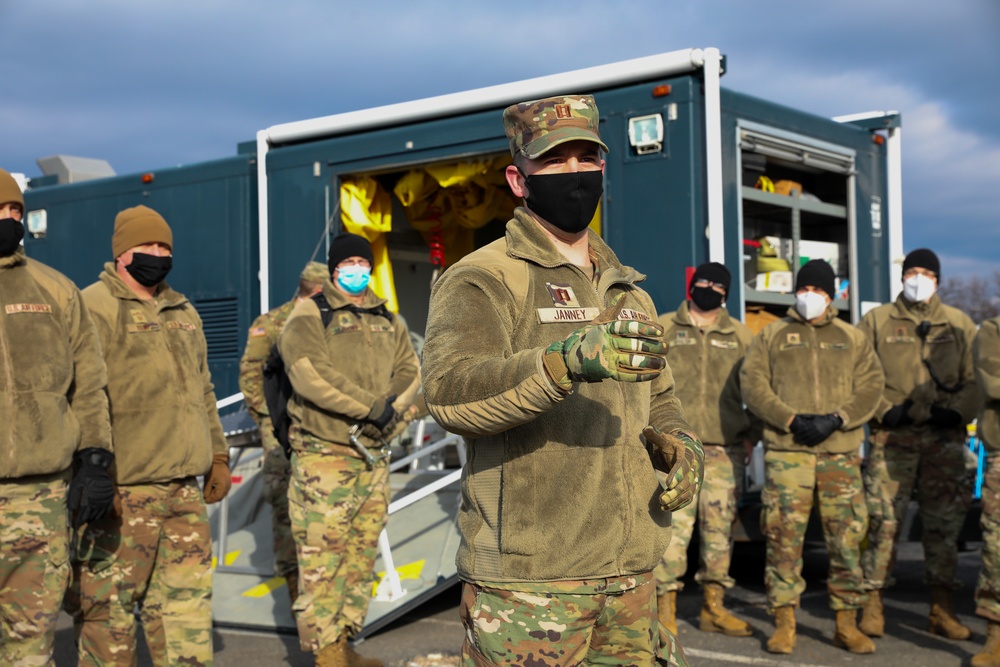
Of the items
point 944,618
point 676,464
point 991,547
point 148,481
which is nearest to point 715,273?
point 991,547

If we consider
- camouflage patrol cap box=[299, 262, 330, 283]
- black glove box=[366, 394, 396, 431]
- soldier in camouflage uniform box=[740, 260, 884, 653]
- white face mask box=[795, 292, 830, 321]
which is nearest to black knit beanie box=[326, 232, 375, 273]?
black glove box=[366, 394, 396, 431]

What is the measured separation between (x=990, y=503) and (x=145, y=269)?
3784mm

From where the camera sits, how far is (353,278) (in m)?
5.73

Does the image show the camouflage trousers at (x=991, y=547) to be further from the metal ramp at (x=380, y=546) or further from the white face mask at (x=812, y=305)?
the metal ramp at (x=380, y=546)

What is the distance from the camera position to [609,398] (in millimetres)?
2678

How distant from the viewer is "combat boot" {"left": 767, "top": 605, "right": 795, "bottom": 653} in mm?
5723

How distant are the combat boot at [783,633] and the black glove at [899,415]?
3.70ft

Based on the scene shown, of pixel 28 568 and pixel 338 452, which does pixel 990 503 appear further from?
pixel 28 568

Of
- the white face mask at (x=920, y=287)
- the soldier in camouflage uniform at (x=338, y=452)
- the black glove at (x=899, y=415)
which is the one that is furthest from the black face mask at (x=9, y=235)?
the white face mask at (x=920, y=287)

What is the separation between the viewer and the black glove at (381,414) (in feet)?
18.0

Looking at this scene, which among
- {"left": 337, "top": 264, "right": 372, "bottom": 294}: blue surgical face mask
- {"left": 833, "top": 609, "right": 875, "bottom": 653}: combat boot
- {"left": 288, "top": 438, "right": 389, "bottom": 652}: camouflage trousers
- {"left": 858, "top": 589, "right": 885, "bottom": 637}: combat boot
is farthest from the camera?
{"left": 858, "top": 589, "right": 885, "bottom": 637}: combat boot

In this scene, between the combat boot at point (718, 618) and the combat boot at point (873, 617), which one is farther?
the combat boot at point (718, 618)

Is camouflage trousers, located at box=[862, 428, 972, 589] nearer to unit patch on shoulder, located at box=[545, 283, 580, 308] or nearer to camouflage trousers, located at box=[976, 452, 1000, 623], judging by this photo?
camouflage trousers, located at box=[976, 452, 1000, 623]

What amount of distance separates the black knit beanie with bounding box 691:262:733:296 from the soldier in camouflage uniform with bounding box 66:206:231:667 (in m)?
2.70
